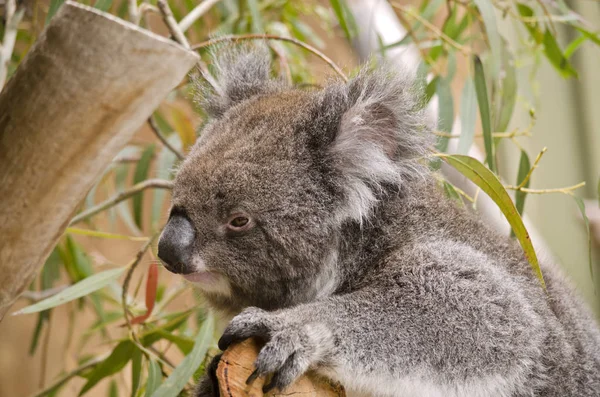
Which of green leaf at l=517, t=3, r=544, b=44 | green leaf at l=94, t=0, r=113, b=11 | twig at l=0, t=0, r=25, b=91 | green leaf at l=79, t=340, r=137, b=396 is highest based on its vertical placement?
green leaf at l=517, t=3, r=544, b=44

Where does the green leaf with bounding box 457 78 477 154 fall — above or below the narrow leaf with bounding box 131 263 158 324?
above

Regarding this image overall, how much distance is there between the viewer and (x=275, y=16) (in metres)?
3.79

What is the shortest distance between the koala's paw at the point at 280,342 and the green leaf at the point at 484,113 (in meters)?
1.02

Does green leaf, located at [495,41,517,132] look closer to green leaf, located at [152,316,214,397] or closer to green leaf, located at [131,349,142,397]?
green leaf, located at [152,316,214,397]

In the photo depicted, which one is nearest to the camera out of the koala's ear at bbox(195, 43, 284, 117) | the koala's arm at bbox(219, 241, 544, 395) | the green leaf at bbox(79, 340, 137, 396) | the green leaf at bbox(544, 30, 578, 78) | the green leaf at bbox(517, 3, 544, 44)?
the koala's arm at bbox(219, 241, 544, 395)

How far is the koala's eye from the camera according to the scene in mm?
1649

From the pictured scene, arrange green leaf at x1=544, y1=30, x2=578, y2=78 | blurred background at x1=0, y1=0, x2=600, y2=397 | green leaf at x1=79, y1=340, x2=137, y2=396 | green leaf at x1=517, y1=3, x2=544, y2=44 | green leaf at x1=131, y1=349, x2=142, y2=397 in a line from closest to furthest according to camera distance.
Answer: green leaf at x1=131, y1=349, x2=142, y2=397 < green leaf at x1=79, y1=340, x2=137, y2=396 < blurred background at x1=0, y1=0, x2=600, y2=397 < green leaf at x1=544, y1=30, x2=578, y2=78 < green leaf at x1=517, y1=3, x2=544, y2=44

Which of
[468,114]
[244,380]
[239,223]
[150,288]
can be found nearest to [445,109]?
[468,114]

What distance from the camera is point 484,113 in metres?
2.20

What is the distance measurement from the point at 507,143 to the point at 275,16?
2.48 meters

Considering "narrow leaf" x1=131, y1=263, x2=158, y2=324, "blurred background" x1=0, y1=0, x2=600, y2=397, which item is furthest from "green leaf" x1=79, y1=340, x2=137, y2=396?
"narrow leaf" x1=131, y1=263, x2=158, y2=324

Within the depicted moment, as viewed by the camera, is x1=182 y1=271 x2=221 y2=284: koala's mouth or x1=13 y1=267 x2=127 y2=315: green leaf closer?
x1=182 y1=271 x2=221 y2=284: koala's mouth

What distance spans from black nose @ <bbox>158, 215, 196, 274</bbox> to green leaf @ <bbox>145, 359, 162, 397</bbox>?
0.60 meters

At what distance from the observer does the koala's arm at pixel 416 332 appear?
141cm
